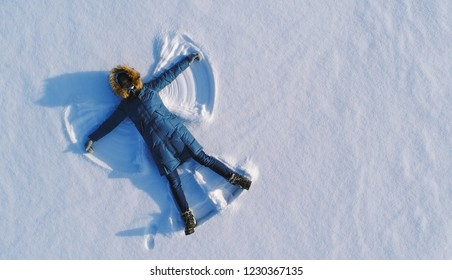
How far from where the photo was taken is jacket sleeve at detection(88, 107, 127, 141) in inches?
113

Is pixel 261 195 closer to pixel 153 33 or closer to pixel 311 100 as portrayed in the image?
pixel 311 100

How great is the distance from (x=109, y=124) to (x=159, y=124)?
0.43 meters

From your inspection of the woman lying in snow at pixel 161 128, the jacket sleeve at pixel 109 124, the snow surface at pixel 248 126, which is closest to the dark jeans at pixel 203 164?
the woman lying in snow at pixel 161 128

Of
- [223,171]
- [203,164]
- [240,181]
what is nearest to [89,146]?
[203,164]

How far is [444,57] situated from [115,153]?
283cm

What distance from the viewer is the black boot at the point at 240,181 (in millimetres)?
2947

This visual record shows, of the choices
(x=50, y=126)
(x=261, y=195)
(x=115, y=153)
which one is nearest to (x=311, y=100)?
(x=261, y=195)

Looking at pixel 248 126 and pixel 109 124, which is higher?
pixel 248 126

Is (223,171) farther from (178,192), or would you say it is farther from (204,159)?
(178,192)

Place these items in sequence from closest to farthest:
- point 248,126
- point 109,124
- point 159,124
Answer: point 159,124, point 109,124, point 248,126

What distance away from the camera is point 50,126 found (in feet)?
10.2

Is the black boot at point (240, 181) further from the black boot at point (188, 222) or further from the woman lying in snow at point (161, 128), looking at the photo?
the black boot at point (188, 222)

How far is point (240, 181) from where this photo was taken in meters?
2.96
